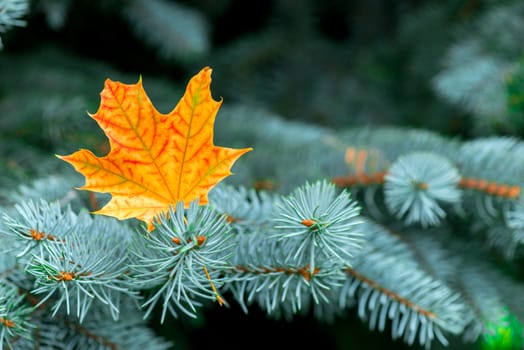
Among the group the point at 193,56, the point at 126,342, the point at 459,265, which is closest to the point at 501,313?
the point at 459,265

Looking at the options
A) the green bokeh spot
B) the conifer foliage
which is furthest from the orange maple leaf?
the green bokeh spot

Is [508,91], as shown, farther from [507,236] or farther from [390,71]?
[390,71]

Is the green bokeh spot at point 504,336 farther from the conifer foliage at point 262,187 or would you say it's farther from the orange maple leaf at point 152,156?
the orange maple leaf at point 152,156

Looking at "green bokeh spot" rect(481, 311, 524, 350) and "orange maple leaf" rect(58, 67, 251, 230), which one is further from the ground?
"orange maple leaf" rect(58, 67, 251, 230)

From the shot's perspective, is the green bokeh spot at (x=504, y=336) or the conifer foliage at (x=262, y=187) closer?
the conifer foliage at (x=262, y=187)

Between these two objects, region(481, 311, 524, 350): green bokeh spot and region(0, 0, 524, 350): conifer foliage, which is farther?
region(481, 311, 524, 350): green bokeh spot

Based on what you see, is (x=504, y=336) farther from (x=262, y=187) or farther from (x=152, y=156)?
(x=152, y=156)

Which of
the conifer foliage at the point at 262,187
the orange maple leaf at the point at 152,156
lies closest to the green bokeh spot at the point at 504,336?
the conifer foliage at the point at 262,187

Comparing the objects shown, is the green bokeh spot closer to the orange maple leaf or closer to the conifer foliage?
the conifer foliage

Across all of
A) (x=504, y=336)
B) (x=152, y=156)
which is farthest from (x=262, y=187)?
(x=504, y=336)
